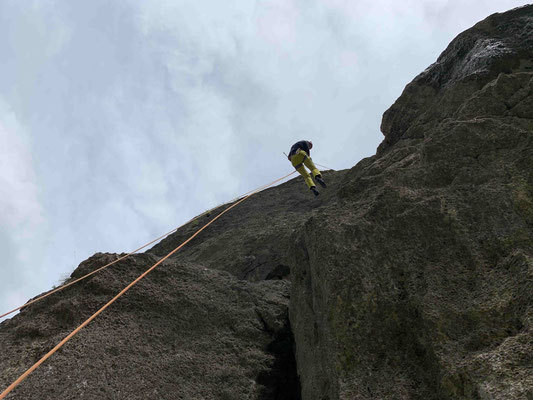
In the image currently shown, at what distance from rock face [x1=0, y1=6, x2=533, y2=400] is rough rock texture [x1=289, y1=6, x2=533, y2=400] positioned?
12 mm

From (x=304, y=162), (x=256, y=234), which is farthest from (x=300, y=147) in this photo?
(x=256, y=234)

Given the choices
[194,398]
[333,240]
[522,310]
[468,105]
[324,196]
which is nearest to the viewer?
[522,310]

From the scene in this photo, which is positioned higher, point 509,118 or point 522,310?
point 509,118

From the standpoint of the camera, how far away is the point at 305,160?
30.5 feet

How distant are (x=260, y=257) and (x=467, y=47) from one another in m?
5.54

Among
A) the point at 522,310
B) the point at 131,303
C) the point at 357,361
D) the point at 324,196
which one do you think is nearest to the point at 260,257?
the point at 324,196

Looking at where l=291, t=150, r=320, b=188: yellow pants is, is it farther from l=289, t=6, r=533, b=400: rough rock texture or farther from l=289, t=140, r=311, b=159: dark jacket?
l=289, t=6, r=533, b=400: rough rock texture

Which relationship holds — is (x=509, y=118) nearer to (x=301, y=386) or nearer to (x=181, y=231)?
(x=301, y=386)

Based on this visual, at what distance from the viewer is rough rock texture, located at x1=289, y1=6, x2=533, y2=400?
9.27 ft

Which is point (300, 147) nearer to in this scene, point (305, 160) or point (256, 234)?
point (305, 160)

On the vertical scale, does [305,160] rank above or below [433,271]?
above

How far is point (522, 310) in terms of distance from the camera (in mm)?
2777

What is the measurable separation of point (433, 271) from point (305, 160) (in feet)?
19.8

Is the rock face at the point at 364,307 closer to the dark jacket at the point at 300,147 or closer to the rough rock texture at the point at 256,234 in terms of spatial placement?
the rough rock texture at the point at 256,234
